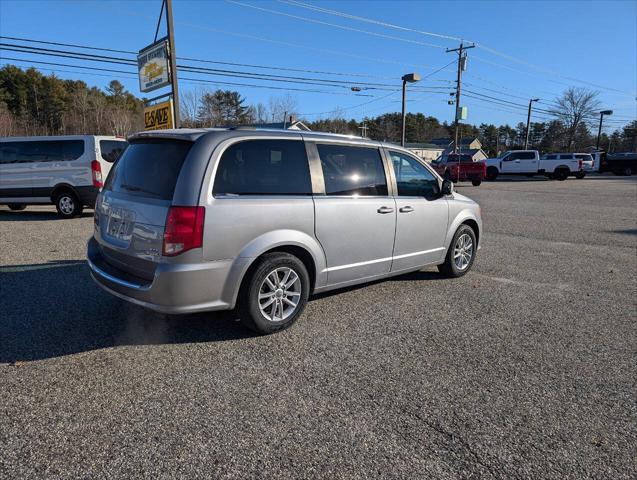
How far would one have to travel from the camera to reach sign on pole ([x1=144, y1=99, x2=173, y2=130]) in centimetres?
1486

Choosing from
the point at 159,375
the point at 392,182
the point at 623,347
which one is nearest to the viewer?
the point at 159,375

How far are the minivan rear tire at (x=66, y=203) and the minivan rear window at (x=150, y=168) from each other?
7.90 metres

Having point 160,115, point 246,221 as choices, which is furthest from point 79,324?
point 160,115

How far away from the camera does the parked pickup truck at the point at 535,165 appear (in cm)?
3219

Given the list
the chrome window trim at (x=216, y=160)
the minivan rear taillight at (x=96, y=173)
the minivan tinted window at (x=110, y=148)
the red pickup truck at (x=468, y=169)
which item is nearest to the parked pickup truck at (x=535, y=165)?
the red pickup truck at (x=468, y=169)

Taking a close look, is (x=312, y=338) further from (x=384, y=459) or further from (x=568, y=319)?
(x=568, y=319)

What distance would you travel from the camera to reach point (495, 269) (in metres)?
6.51

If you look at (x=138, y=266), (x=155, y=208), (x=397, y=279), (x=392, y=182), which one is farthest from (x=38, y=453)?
(x=397, y=279)

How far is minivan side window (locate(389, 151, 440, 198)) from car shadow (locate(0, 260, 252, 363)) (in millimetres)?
2409

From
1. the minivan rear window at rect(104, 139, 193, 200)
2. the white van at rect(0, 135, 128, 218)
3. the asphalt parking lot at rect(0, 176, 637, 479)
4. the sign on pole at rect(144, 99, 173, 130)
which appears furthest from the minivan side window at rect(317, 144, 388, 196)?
the sign on pole at rect(144, 99, 173, 130)

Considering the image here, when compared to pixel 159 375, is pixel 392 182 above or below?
above

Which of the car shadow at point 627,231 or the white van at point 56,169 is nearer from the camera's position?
the car shadow at point 627,231

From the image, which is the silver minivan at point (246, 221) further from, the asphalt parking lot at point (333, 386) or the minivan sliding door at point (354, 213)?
the asphalt parking lot at point (333, 386)

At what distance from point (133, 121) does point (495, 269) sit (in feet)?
223
